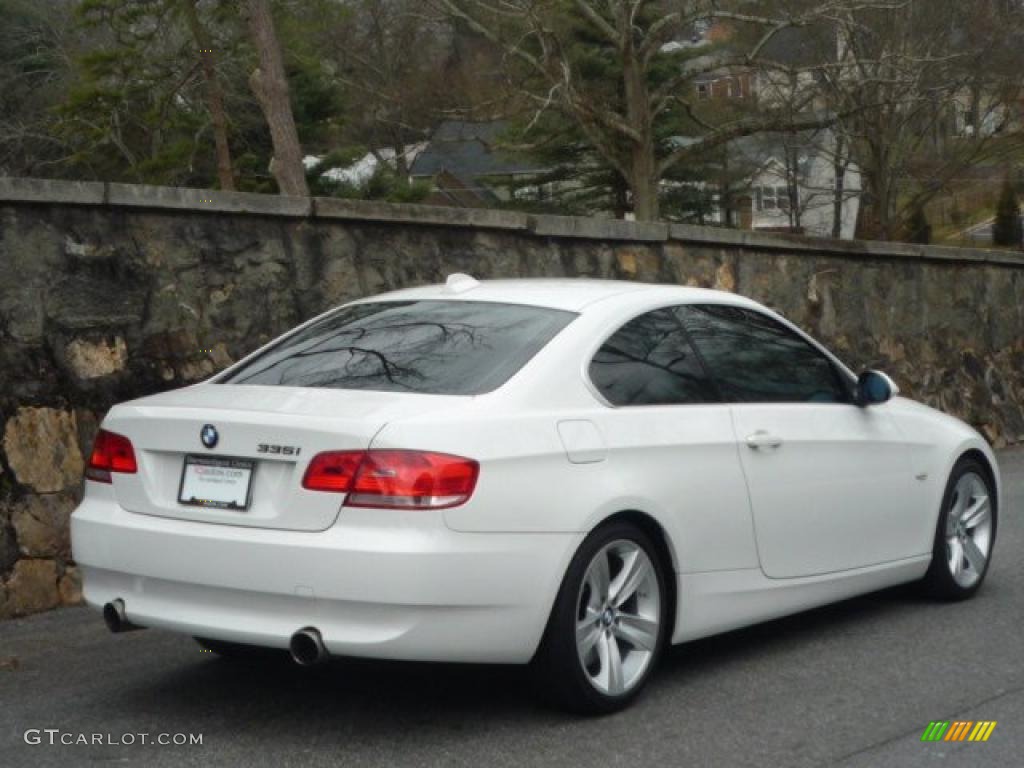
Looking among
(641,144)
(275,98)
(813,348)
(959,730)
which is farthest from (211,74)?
(959,730)

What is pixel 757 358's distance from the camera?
21.9ft

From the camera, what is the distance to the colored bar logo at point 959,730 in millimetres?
5293

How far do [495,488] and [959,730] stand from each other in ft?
5.80

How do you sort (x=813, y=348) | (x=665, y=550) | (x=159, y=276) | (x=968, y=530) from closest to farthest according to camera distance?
(x=665, y=550), (x=813, y=348), (x=968, y=530), (x=159, y=276)


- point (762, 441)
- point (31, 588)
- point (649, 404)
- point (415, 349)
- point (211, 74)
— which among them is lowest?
point (31, 588)

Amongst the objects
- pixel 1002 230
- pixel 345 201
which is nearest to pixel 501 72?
pixel 345 201

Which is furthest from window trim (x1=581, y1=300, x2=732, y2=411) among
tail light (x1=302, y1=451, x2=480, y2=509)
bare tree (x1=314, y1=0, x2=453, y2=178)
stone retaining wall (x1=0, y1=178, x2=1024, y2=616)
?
bare tree (x1=314, y1=0, x2=453, y2=178)

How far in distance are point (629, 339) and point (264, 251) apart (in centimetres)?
371

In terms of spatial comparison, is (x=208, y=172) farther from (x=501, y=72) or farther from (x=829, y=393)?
(x=829, y=393)

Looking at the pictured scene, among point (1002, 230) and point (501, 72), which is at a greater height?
point (501, 72)

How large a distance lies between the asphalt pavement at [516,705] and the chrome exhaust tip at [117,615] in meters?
0.32

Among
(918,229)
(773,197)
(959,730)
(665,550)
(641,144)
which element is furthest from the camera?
(773,197)

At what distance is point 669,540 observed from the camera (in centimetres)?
572

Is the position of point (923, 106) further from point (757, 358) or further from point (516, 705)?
point (516, 705)
